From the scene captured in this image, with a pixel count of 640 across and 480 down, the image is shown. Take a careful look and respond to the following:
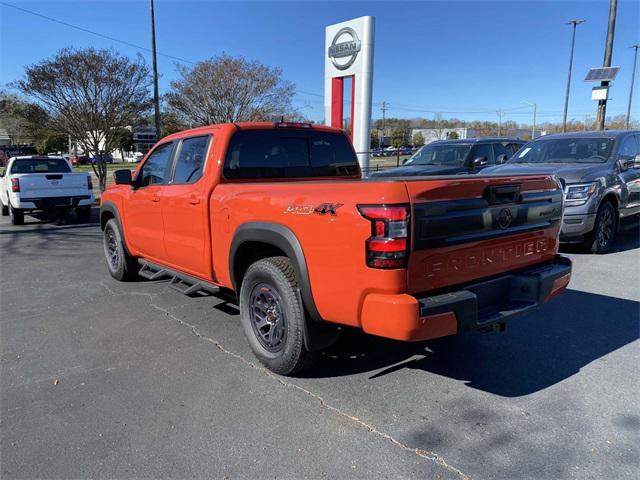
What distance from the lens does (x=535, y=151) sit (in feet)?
29.0

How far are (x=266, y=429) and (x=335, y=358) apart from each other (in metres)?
1.16

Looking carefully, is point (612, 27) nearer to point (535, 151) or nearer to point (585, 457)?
point (535, 151)

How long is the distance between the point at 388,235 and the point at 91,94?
15.9m

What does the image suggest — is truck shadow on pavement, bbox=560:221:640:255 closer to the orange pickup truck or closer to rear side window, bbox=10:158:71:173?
the orange pickup truck

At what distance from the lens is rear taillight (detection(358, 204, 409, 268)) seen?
105 inches

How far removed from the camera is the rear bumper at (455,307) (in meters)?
2.71

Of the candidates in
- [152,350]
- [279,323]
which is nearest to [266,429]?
[279,323]

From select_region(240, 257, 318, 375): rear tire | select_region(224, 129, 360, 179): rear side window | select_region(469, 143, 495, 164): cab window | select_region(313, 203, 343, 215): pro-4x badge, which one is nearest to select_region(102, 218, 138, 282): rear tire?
select_region(224, 129, 360, 179): rear side window

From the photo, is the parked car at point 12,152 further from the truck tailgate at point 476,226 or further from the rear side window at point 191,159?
the truck tailgate at point 476,226

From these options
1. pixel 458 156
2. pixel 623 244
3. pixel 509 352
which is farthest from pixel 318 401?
pixel 458 156

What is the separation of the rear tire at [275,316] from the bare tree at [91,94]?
1444 centimetres

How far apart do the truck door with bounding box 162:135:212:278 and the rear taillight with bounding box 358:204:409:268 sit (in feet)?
6.38

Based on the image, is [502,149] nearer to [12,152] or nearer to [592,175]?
[592,175]

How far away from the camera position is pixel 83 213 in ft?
41.8
